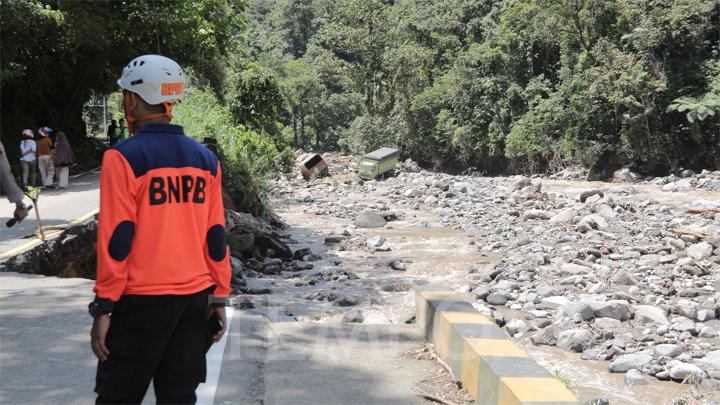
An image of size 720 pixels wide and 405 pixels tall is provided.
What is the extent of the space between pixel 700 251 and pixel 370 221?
9.80 metres

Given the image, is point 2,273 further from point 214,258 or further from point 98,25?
point 98,25

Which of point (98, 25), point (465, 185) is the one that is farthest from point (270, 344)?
point (465, 185)

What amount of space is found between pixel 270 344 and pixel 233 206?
12.2 m

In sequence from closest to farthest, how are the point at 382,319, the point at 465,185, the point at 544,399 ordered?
1. the point at 544,399
2. the point at 382,319
3. the point at 465,185

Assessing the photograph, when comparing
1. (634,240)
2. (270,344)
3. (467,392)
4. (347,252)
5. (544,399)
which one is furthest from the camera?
(347,252)

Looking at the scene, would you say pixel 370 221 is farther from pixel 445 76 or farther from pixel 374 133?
pixel 374 133

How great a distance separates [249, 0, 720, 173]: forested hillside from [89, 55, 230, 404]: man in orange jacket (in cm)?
2518

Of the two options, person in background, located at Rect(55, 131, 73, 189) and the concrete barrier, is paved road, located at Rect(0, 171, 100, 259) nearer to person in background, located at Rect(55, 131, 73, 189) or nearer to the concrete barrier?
person in background, located at Rect(55, 131, 73, 189)

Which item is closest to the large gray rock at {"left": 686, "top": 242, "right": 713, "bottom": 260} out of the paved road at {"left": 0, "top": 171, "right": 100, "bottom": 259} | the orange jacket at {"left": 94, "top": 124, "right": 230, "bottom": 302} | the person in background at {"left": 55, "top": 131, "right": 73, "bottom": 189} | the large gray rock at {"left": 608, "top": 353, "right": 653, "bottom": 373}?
the large gray rock at {"left": 608, "top": 353, "right": 653, "bottom": 373}

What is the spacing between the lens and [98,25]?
16.6 meters

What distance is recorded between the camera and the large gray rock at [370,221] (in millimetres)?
19750

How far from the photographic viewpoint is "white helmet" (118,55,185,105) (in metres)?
2.56

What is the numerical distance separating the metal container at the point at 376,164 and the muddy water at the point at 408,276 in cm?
1033

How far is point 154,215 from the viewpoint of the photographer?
2521 millimetres
